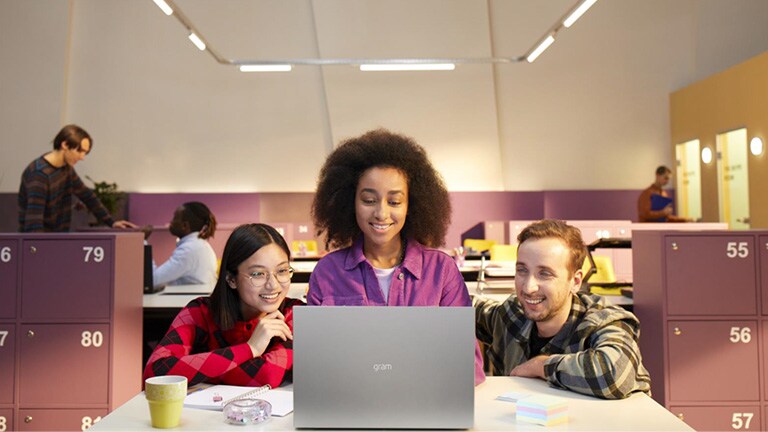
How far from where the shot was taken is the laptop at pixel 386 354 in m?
1.64

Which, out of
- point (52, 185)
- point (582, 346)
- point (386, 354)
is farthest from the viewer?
point (52, 185)

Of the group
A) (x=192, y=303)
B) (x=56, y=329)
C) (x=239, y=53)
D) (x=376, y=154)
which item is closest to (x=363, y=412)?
(x=192, y=303)

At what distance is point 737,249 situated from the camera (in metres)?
3.69

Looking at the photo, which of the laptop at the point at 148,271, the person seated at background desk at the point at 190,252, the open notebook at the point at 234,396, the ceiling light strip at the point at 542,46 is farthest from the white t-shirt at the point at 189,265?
the ceiling light strip at the point at 542,46

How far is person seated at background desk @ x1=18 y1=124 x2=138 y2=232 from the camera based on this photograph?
5059mm

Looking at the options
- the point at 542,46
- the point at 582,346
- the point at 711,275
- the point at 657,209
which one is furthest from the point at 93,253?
the point at 657,209

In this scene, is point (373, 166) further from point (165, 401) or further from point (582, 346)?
point (165, 401)

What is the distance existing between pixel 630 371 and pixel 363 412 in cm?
82

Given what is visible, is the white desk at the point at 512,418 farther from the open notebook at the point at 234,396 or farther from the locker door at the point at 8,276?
the locker door at the point at 8,276

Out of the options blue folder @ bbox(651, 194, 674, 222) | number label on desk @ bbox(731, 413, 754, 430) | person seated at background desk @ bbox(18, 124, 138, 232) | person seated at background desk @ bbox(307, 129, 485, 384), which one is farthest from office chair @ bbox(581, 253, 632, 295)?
blue folder @ bbox(651, 194, 674, 222)

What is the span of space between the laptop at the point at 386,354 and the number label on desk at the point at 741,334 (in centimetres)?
250

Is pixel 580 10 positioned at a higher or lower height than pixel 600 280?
higher

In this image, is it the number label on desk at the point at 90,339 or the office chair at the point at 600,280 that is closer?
the number label on desk at the point at 90,339

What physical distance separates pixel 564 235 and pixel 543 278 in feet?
0.50
